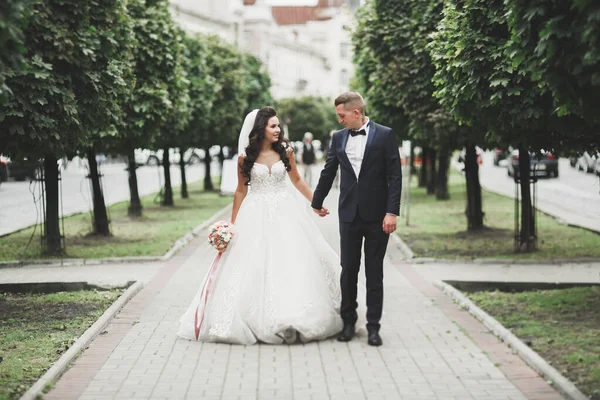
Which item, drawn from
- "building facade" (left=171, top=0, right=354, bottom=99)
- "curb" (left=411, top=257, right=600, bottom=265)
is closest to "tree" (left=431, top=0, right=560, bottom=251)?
"curb" (left=411, top=257, right=600, bottom=265)

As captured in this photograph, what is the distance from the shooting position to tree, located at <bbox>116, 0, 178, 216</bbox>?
1867cm

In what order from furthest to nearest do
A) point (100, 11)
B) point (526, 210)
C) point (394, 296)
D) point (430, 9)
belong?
point (430, 9) → point (526, 210) → point (100, 11) → point (394, 296)

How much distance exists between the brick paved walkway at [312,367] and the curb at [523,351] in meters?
0.08

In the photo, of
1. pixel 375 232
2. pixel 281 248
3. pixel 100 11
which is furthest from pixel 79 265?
pixel 375 232

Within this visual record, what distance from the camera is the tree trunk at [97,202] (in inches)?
715

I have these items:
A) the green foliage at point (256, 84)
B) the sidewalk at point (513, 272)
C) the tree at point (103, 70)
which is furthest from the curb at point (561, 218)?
the green foliage at point (256, 84)

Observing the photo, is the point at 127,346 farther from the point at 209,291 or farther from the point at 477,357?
the point at 477,357

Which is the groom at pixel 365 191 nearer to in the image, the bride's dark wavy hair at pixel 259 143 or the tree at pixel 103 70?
the bride's dark wavy hair at pixel 259 143

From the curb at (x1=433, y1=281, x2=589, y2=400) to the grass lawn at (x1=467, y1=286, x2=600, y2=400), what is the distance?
9 cm

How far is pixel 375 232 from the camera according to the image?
806 cm

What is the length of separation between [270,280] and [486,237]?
1008 cm

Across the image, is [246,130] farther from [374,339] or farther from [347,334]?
[374,339]

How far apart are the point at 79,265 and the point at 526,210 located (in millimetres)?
7307

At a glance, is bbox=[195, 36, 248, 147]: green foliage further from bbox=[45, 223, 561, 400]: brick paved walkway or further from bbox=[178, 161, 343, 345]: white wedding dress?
bbox=[45, 223, 561, 400]: brick paved walkway
